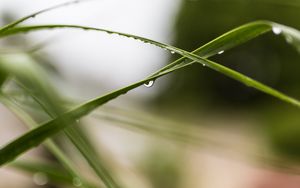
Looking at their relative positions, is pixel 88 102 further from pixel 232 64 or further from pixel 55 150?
pixel 232 64

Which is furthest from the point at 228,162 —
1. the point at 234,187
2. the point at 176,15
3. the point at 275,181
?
the point at 176,15

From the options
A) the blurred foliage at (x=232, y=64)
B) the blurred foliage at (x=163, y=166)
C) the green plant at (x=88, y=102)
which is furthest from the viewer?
the blurred foliage at (x=232, y=64)

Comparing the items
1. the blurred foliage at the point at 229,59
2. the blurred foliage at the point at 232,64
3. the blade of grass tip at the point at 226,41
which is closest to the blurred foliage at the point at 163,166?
the blurred foliage at the point at 232,64

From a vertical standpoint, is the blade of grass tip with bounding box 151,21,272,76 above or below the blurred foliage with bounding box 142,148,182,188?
below

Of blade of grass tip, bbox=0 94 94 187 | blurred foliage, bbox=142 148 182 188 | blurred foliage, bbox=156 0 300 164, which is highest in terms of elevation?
blurred foliage, bbox=156 0 300 164

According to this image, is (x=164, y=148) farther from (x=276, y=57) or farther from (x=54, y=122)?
(x=276, y=57)

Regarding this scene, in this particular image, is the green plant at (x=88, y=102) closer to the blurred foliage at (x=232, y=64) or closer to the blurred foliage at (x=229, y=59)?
the blurred foliage at (x=232, y=64)

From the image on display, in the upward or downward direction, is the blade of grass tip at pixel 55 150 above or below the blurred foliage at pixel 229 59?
below

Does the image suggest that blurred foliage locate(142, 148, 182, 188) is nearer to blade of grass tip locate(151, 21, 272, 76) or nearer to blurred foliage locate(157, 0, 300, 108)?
blade of grass tip locate(151, 21, 272, 76)


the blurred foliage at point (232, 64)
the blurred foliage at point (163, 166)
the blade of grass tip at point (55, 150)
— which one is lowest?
the blade of grass tip at point (55, 150)

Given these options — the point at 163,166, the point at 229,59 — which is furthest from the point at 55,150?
the point at 229,59

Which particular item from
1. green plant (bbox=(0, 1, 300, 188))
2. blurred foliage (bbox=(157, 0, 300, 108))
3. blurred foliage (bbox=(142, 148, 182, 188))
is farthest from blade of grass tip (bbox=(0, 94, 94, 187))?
blurred foliage (bbox=(157, 0, 300, 108))
